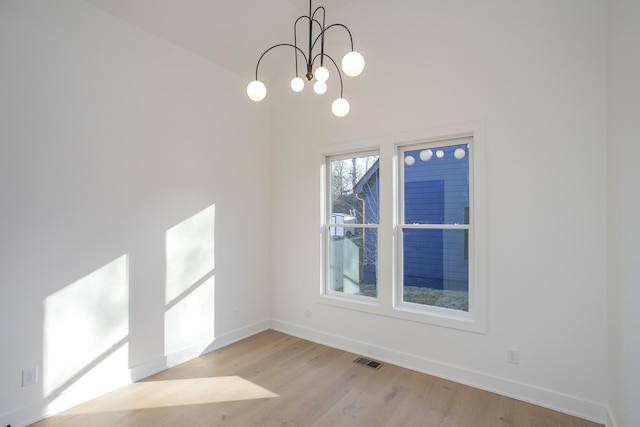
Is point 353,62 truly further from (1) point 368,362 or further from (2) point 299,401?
(1) point 368,362

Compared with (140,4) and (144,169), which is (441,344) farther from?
(140,4)

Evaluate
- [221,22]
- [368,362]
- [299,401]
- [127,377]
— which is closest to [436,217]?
[368,362]

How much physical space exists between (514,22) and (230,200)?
3322 millimetres

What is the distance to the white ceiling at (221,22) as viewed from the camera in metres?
2.94

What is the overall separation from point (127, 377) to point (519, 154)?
3.97 m

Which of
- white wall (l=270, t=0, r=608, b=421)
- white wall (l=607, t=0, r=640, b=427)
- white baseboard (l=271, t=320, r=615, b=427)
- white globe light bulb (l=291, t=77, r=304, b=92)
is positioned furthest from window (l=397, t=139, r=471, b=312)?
white globe light bulb (l=291, t=77, r=304, b=92)

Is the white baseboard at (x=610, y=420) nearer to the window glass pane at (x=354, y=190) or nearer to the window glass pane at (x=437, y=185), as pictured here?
the window glass pane at (x=437, y=185)

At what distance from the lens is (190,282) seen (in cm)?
346

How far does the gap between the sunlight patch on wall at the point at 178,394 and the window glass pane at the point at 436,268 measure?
5.66 feet

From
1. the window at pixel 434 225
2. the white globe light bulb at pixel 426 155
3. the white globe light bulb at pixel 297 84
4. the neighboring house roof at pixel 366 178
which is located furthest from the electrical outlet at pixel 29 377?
the white globe light bulb at pixel 426 155

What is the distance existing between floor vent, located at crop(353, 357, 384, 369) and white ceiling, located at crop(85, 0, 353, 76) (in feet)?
11.9

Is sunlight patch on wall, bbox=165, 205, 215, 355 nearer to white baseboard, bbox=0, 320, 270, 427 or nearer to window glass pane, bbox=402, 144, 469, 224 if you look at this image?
white baseboard, bbox=0, 320, 270, 427

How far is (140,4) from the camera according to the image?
2861mm

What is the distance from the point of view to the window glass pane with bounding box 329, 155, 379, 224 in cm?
364
